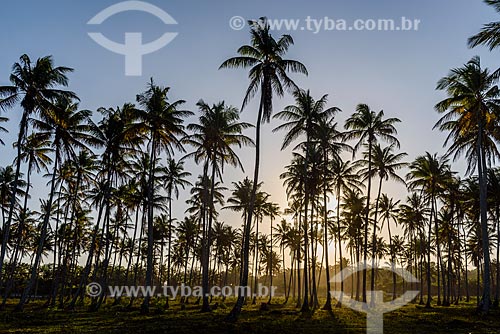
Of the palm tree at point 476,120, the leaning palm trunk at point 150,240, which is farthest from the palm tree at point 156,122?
the palm tree at point 476,120

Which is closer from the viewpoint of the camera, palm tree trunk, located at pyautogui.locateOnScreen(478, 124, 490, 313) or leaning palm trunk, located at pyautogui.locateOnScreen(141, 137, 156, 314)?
palm tree trunk, located at pyautogui.locateOnScreen(478, 124, 490, 313)

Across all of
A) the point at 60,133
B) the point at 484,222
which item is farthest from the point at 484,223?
the point at 60,133

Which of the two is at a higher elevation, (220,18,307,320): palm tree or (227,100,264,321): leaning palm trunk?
(220,18,307,320): palm tree

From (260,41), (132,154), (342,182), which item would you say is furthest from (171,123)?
(342,182)

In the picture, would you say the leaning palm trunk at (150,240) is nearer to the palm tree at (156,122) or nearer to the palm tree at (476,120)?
the palm tree at (156,122)

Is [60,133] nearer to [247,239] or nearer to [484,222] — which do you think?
[247,239]

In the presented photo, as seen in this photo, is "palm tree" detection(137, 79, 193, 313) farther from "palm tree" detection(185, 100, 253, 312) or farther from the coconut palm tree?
the coconut palm tree

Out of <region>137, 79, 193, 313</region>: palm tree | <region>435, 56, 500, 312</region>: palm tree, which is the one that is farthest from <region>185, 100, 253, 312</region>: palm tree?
<region>435, 56, 500, 312</region>: palm tree

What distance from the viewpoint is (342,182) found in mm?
41188

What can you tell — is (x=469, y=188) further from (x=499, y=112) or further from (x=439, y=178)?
(x=499, y=112)

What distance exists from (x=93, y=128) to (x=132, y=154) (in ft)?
14.0

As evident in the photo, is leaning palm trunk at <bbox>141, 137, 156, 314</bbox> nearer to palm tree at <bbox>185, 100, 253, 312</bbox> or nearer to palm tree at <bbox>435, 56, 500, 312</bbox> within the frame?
palm tree at <bbox>185, 100, 253, 312</bbox>

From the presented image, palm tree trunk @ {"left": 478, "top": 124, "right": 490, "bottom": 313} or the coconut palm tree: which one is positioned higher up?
the coconut palm tree

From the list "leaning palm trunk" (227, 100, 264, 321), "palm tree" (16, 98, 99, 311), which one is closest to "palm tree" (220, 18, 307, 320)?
"leaning palm trunk" (227, 100, 264, 321)
